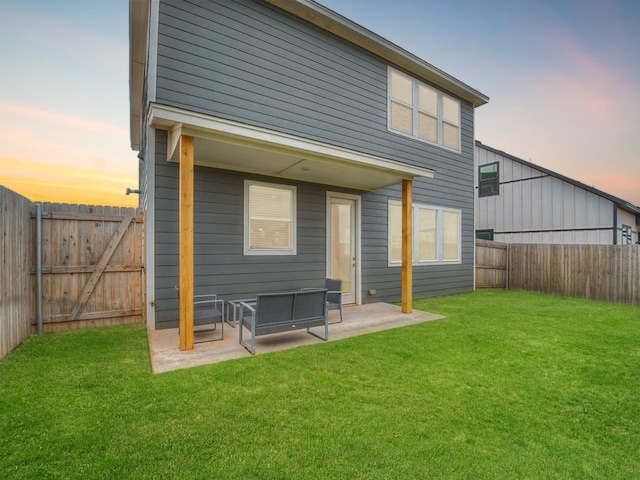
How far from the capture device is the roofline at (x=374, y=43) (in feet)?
20.7

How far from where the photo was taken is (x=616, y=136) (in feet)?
35.7

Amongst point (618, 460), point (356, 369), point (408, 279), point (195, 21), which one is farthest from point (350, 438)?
point (195, 21)

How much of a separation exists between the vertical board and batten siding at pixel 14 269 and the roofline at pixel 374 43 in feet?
18.8

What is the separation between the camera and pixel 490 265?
10.6m

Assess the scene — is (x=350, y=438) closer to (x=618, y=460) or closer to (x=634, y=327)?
(x=618, y=460)

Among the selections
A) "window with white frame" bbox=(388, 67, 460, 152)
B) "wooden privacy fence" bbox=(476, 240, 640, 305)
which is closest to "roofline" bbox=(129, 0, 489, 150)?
"window with white frame" bbox=(388, 67, 460, 152)

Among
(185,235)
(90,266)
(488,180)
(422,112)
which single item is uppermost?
(422,112)

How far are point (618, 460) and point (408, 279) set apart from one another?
437 centimetres

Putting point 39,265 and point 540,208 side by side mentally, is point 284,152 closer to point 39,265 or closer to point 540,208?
point 39,265

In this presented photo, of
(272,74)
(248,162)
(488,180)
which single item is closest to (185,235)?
(248,162)

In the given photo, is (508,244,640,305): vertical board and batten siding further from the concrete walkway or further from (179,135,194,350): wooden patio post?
(179,135,194,350): wooden patio post

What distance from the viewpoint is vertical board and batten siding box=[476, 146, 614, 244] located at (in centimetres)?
1152

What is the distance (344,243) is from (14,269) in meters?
5.69

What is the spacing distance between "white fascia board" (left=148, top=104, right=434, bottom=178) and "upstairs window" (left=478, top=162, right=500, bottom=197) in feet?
38.4
